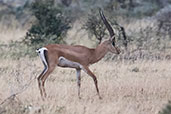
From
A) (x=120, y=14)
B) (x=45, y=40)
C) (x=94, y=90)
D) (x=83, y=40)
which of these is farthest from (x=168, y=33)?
(x=94, y=90)

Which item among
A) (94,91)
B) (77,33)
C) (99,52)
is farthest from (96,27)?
(94,91)

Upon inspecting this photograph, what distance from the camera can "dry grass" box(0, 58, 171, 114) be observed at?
27.8ft

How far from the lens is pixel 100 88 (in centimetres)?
1038

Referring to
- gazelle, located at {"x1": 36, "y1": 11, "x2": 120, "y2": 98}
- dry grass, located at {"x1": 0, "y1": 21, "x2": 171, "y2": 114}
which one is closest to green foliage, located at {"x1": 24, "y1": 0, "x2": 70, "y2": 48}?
dry grass, located at {"x1": 0, "y1": 21, "x2": 171, "y2": 114}

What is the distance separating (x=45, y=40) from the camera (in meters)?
15.5

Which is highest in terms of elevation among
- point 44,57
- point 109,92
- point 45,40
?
point 45,40

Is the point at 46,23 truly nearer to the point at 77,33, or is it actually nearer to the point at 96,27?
the point at 96,27

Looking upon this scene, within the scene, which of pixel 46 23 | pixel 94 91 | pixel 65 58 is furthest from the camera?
pixel 46 23

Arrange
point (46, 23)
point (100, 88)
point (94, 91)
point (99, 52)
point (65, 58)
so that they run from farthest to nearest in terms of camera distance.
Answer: point (46, 23), point (99, 52), point (100, 88), point (94, 91), point (65, 58)

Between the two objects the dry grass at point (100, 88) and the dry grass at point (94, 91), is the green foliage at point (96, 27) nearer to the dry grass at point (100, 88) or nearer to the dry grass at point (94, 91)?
the dry grass at point (94, 91)

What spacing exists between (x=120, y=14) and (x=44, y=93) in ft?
48.6

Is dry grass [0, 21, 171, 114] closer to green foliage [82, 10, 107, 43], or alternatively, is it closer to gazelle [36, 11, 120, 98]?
gazelle [36, 11, 120, 98]

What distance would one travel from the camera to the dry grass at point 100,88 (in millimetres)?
8484

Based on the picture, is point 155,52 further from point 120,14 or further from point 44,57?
point 120,14
